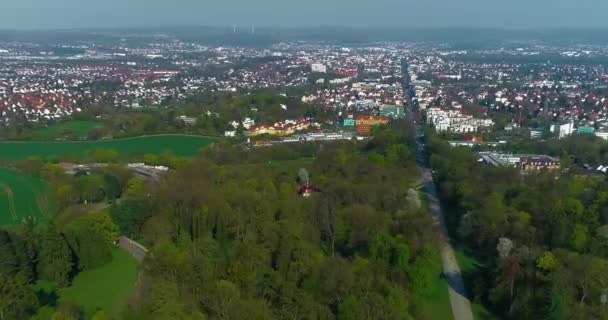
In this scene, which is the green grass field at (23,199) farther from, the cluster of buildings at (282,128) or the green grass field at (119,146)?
the cluster of buildings at (282,128)

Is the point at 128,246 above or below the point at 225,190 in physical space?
below

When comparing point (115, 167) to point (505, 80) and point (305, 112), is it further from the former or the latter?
point (505, 80)

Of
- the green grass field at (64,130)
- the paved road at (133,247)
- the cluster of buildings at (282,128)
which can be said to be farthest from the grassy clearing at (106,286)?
the green grass field at (64,130)

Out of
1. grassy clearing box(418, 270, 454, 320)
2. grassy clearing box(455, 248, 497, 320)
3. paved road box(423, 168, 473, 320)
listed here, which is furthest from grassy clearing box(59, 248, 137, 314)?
grassy clearing box(455, 248, 497, 320)

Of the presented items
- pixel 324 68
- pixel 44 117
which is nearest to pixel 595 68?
pixel 324 68

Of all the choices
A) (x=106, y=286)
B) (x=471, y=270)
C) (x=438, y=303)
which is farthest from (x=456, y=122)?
(x=106, y=286)

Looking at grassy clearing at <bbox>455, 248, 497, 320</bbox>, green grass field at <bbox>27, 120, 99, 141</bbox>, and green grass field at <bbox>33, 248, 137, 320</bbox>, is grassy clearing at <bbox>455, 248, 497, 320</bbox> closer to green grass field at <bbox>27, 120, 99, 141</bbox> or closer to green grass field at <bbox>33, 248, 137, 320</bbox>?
green grass field at <bbox>33, 248, 137, 320</bbox>
